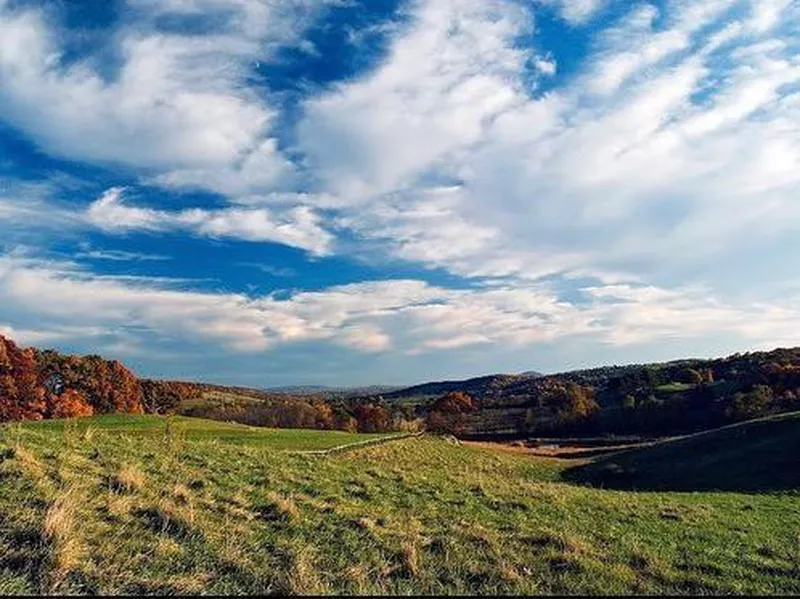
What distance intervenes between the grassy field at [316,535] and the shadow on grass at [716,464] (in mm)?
13831

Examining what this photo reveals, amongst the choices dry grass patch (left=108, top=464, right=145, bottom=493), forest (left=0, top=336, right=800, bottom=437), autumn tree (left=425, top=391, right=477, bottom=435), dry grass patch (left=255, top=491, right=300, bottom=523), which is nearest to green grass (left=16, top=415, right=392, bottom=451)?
dry grass patch (left=255, top=491, right=300, bottom=523)

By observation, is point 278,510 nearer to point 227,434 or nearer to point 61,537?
point 61,537

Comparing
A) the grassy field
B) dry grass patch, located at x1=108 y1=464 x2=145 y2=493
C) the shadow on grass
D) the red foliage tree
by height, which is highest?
the red foliage tree

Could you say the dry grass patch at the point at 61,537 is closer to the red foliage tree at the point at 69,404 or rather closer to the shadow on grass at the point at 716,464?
the shadow on grass at the point at 716,464

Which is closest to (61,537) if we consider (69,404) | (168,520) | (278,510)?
(168,520)

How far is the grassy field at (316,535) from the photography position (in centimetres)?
823

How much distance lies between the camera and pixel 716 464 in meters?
36.1

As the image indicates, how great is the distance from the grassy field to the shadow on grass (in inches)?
545

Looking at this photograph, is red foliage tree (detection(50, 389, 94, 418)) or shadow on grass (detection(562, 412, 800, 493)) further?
red foliage tree (detection(50, 389, 94, 418))

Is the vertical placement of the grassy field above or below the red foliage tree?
below

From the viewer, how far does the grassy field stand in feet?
27.0

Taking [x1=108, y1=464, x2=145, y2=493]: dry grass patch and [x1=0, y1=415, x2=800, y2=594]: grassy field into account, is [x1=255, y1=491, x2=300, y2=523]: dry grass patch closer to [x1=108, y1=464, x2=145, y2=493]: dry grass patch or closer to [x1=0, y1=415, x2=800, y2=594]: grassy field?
[x1=0, y1=415, x2=800, y2=594]: grassy field

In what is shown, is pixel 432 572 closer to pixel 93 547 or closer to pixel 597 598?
pixel 597 598

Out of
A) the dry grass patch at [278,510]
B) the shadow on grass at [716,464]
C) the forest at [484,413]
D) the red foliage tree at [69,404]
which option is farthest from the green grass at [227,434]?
the red foliage tree at [69,404]
